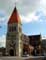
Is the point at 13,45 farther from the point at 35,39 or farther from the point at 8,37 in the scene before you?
the point at 35,39

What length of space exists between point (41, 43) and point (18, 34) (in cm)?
1175

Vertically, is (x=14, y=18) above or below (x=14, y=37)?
above

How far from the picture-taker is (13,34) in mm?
45531

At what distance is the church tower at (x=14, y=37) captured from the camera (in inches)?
1692

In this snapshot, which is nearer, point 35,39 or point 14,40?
point 14,40

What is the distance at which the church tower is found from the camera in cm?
4298

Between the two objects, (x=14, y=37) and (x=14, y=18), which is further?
(x=14, y=18)

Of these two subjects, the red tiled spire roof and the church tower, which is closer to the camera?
the church tower

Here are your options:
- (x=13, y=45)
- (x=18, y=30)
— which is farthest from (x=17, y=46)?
(x=18, y=30)

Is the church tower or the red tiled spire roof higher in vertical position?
the red tiled spire roof

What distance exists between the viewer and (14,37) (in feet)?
147

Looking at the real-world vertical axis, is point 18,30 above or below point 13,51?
above

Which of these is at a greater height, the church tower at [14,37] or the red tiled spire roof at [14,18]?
the red tiled spire roof at [14,18]

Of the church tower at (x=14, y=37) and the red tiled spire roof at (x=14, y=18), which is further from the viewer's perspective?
the red tiled spire roof at (x=14, y=18)
